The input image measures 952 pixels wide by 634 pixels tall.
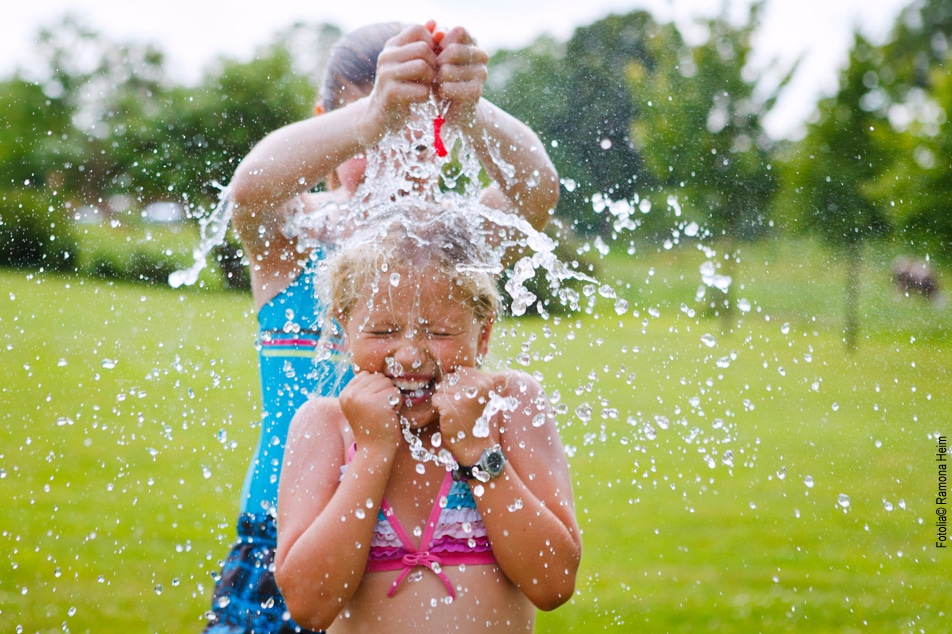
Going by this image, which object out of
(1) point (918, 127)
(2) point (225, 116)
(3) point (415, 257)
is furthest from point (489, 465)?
(1) point (918, 127)

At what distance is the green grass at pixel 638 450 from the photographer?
4379 millimetres

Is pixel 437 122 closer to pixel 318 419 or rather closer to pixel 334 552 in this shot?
pixel 318 419

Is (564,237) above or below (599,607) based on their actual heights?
above

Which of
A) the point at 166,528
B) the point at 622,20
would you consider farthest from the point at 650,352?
the point at 166,528

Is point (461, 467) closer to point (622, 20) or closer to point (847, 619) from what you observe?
A: point (847, 619)

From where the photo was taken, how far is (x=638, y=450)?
7.62m

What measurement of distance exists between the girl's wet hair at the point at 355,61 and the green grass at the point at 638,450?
80 cm

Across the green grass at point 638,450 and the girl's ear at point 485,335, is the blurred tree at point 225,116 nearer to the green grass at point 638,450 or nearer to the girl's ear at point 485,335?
the green grass at point 638,450

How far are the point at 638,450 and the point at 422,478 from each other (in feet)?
19.2

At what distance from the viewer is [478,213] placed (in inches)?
89.6

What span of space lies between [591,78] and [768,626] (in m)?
2.75

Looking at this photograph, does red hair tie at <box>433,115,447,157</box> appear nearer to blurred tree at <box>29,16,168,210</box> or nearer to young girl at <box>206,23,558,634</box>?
young girl at <box>206,23,558,634</box>

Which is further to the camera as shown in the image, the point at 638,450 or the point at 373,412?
the point at 638,450

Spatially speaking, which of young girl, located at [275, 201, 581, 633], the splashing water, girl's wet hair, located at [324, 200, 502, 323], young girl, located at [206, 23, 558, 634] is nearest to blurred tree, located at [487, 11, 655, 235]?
young girl, located at [206, 23, 558, 634]
